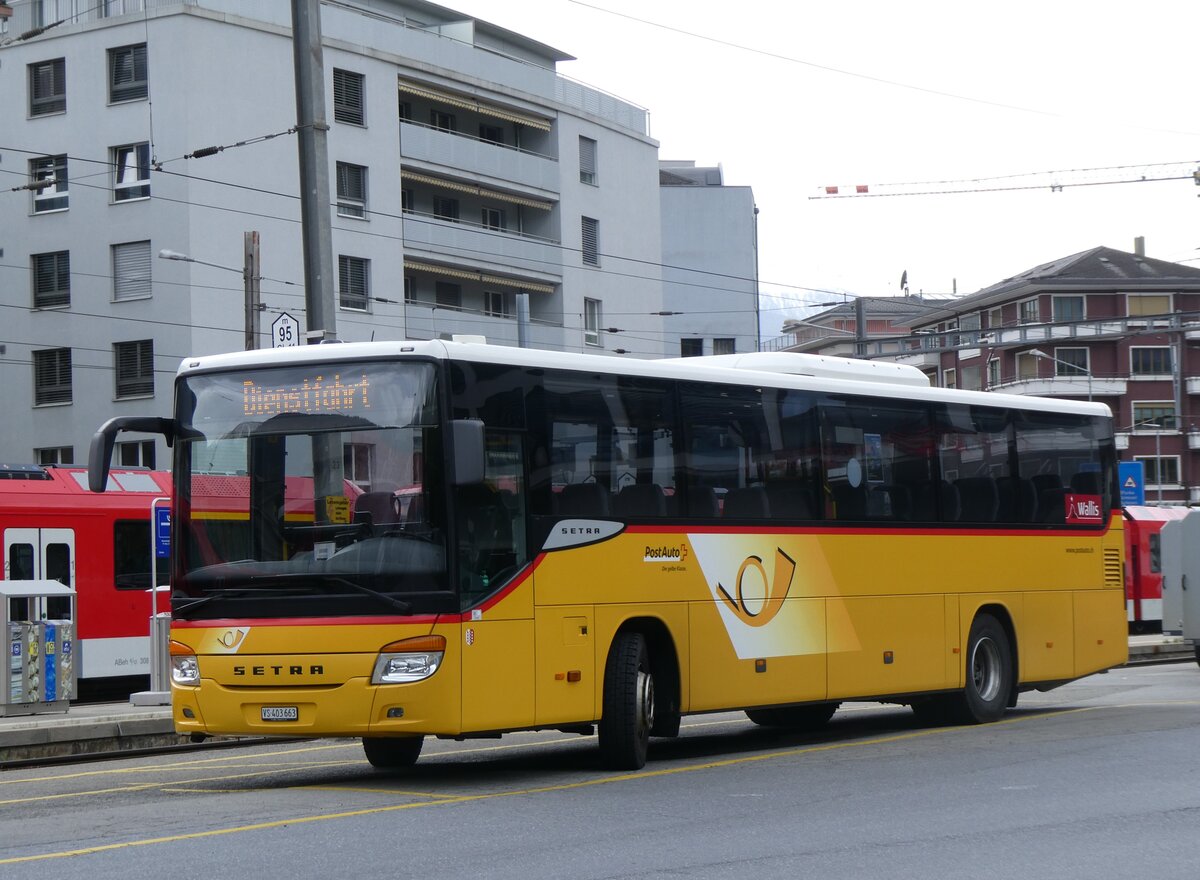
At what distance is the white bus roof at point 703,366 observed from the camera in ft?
40.4

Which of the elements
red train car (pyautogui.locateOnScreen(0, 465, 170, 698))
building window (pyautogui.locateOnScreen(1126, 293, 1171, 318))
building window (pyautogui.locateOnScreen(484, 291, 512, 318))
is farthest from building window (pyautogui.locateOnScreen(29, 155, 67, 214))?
building window (pyautogui.locateOnScreen(1126, 293, 1171, 318))

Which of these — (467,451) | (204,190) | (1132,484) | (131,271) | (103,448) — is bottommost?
(1132,484)

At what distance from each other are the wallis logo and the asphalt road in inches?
45.3

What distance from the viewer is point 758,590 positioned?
578 inches

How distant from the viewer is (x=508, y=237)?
56.8 metres

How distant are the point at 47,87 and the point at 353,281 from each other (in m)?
9.93

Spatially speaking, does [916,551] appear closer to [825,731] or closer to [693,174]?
[825,731]

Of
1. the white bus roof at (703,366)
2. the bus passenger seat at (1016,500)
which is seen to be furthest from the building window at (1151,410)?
the bus passenger seat at (1016,500)

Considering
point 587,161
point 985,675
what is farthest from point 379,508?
point 587,161

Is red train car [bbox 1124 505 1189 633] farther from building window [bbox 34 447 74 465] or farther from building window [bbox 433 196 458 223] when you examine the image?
building window [bbox 34 447 74 465]

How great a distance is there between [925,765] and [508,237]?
44.7 m

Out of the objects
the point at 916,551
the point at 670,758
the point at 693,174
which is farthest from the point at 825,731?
the point at 693,174

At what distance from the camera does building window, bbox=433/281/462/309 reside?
5569cm

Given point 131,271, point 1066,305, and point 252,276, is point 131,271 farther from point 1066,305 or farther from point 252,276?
point 1066,305
